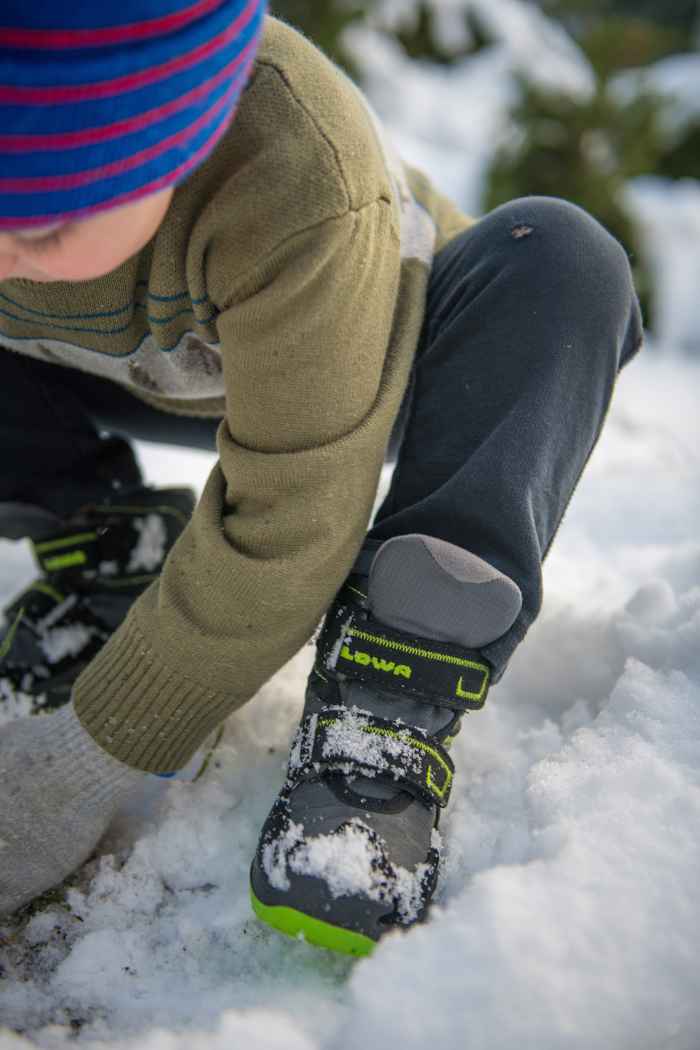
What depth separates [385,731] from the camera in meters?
0.79

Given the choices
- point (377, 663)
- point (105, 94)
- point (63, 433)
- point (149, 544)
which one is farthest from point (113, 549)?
point (105, 94)

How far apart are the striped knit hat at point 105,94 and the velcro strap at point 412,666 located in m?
0.43

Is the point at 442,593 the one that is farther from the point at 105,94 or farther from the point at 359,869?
the point at 105,94

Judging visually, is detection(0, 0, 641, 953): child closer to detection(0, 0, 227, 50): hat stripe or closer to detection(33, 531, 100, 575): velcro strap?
detection(0, 0, 227, 50): hat stripe

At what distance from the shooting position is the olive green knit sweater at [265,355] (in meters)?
0.72

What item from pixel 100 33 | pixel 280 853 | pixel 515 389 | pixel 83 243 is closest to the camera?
pixel 100 33

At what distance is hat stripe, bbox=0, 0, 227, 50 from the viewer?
1.67ft

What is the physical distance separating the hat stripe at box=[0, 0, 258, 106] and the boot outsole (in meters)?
0.60

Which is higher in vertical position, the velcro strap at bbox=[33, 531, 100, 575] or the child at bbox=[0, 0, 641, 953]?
the child at bbox=[0, 0, 641, 953]

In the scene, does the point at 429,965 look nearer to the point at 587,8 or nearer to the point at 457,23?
the point at 457,23

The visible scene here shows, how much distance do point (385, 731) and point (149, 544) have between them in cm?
47

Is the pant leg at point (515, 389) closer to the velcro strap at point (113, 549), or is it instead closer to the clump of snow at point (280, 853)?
the clump of snow at point (280, 853)

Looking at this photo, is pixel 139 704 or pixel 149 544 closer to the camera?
pixel 139 704

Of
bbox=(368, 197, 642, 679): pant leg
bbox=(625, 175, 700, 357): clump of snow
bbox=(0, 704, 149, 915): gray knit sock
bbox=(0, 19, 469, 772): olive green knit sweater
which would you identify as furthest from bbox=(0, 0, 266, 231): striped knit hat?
bbox=(625, 175, 700, 357): clump of snow
